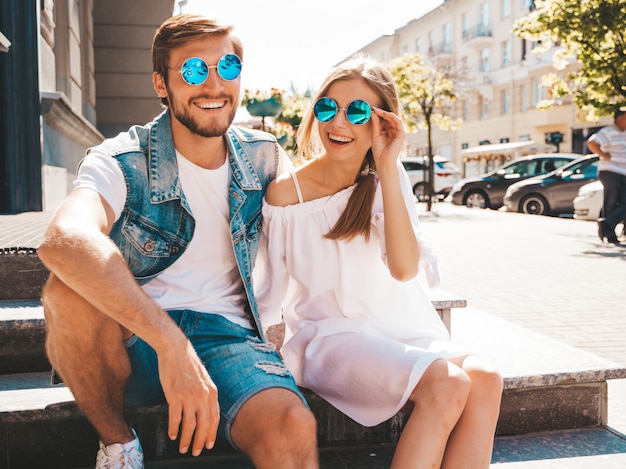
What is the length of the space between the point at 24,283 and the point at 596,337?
147 inches

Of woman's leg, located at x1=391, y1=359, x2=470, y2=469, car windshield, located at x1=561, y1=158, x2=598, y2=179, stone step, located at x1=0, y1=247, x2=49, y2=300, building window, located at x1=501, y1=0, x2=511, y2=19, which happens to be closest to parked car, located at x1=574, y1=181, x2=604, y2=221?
car windshield, located at x1=561, y1=158, x2=598, y2=179

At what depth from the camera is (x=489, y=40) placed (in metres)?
45.8

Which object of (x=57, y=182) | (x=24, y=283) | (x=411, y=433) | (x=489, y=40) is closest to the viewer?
(x=411, y=433)

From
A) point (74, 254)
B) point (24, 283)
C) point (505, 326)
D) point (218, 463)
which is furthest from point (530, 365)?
point (24, 283)

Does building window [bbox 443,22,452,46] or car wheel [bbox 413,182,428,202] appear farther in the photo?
building window [bbox 443,22,452,46]

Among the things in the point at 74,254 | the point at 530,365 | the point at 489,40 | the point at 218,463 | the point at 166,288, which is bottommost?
the point at 218,463

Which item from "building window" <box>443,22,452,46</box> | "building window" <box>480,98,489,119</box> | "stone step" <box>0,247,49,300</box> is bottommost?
"stone step" <box>0,247,49,300</box>

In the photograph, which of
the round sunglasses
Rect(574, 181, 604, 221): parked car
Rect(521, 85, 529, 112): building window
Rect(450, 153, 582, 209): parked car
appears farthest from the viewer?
Rect(521, 85, 529, 112): building window

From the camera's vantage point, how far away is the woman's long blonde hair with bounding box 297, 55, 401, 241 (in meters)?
2.74

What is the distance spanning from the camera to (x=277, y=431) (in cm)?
209

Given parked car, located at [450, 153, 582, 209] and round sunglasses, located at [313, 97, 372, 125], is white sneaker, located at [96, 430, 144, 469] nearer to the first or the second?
round sunglasses, located at [313, 97, 372, 125]

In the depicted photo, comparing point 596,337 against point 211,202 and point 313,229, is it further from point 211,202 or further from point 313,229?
point 211,202

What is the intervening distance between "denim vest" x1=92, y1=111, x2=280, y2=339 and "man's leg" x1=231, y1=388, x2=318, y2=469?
0.50 metres

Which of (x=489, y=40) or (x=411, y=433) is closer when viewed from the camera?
(x=411, y=433)
